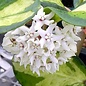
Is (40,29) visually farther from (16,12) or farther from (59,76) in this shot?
(59,76)

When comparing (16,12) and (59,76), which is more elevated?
(16,12)

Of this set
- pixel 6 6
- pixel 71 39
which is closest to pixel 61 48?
pixel 71 39

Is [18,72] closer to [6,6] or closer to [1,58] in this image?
[6,6]

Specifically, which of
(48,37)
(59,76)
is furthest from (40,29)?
(59,76)

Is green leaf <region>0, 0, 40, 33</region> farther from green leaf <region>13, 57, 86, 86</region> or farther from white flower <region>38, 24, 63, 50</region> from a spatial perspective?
green leaf <region>13, 57, 86, 86</region>

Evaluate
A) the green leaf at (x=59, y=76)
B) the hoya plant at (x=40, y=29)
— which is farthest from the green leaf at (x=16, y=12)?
the green leaf at (x=59, y=76)

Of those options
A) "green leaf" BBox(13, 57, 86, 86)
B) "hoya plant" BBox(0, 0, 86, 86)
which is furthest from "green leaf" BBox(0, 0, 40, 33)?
"green leaf" BBox(13, 57, 86, 86)
